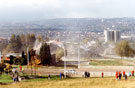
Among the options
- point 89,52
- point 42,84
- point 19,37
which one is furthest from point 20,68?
point 19,37

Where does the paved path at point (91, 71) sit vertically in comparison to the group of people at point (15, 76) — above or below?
below

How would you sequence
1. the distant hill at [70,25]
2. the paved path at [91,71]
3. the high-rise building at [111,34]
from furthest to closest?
the high-rise building at [111,34]
the distant hill at [70,25]
the paved path at [91,71]

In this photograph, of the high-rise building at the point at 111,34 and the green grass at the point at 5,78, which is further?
the high-rise building at the point at 111,34

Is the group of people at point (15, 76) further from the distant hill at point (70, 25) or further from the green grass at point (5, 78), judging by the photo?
the distant hill at point (70, 25)

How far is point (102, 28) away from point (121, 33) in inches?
170

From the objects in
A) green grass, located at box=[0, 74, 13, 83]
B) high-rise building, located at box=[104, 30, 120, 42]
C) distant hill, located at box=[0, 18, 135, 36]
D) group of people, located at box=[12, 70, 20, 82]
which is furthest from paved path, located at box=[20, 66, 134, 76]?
distant hill, located at box=[0, 18, 135, 36]

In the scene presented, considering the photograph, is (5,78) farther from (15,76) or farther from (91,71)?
(91,71)

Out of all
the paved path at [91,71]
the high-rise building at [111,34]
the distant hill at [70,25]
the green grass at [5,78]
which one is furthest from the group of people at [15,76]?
the high-rise building at [111,34]

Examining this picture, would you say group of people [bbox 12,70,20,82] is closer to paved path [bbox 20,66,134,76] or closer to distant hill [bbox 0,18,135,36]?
paved path [bbox 20,66,134,76]

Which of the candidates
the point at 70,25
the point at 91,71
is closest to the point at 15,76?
the point at 91,71

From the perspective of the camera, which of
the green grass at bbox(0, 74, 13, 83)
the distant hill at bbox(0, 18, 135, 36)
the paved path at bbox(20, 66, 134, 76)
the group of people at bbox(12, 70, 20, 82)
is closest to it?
the group of people at bbox(12, 70, 20, 82)

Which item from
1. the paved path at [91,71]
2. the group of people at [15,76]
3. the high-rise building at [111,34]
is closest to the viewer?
the group of people at [15,76]

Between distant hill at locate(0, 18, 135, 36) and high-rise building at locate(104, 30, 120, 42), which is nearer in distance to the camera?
distant hill at locate(0, 18, 135, 36)

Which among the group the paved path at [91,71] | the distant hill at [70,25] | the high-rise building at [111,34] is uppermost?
the distant hill at [70,25]
